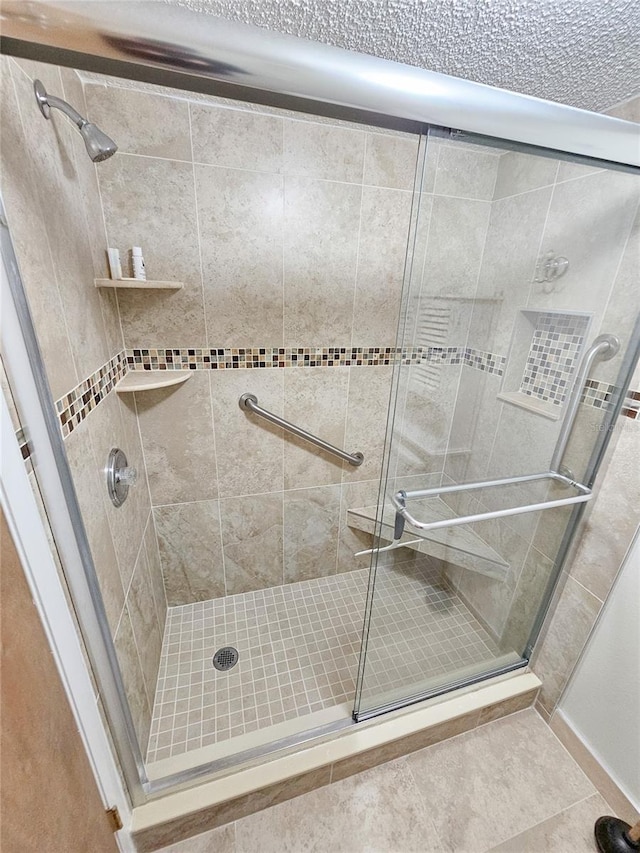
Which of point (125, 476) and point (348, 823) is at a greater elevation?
point (125, 476)

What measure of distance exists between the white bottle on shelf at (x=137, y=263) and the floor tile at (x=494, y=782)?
1.87m

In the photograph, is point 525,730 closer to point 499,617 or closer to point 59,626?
point 499,617

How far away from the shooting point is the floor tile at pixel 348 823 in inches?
36.8

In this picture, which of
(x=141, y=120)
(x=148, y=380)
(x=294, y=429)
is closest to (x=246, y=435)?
(x=294, y=429)

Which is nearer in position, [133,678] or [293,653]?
[133,678]

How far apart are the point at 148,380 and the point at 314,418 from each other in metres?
0.70

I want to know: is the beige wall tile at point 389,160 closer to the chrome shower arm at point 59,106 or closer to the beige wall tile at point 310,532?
the chrome shower arm at point 59,106

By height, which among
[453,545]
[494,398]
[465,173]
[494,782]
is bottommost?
[494,782]

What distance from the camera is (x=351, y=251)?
1.35 metres

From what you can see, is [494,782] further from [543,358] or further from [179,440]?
[179,440]

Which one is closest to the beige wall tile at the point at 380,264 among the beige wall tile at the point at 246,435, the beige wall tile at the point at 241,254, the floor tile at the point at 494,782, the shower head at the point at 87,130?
the beige wall tile at the point at 241,254

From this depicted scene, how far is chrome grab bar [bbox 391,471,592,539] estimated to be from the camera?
0.98 m

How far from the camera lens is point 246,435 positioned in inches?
58.1

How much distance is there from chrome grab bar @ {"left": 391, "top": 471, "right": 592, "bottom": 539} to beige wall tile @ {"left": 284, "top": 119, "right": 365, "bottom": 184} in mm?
1193
